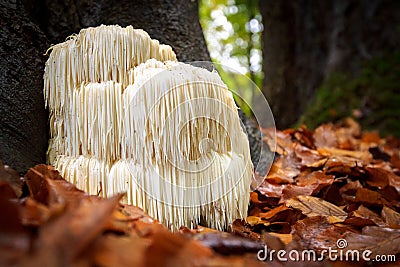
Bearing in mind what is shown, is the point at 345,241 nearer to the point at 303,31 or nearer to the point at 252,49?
the point at 303,31

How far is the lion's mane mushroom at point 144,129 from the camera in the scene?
155 cm

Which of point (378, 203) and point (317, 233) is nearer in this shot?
point (317, 233)

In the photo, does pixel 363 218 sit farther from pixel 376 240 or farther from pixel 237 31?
pixel 237 31

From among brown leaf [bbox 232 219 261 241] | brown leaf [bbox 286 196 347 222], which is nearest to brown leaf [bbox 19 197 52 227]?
brown leaf [bbox 232 219 261 241]

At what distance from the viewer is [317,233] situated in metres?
1.68

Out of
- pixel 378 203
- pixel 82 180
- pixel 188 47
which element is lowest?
pixel 378 203

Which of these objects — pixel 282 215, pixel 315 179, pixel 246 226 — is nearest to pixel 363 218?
pixel 282 215

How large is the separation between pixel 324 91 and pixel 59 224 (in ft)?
17.5

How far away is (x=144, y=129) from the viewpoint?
1529 mm

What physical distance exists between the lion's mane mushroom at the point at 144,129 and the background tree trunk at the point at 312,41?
448 cm

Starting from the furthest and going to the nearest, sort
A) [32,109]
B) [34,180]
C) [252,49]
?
[252,49], [32,109], [34,180]

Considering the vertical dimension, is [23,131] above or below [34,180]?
above

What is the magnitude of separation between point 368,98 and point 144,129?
4.54m

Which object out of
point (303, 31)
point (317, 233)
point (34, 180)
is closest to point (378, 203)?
point (317, 233)
